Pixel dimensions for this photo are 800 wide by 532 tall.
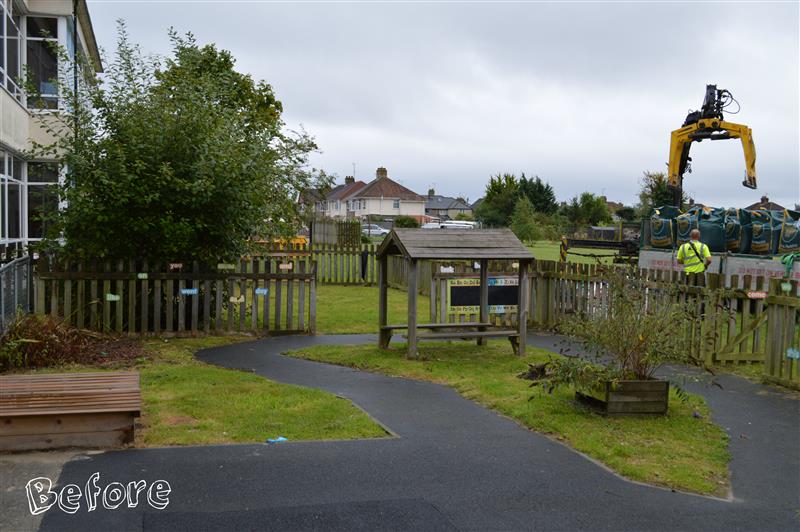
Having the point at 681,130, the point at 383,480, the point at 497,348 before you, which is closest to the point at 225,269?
the point at 497,348

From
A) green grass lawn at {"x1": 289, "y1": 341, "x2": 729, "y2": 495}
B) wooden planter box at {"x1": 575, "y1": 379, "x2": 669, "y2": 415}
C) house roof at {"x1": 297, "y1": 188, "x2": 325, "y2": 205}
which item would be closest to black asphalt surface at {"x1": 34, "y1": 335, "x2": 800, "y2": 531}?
green grass lawn at {"x1": 289, "y1": 341, "x2": 729, "y2": 495}

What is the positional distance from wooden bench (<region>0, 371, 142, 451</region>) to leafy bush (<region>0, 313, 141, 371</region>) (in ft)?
10.2

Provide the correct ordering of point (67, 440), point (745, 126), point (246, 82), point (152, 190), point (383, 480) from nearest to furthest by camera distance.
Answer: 1. point (383, 480)
2. point (67, 440)
3. point (152, 190)
4. point (745, 126)
5. point (246, 82)

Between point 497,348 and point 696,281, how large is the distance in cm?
328

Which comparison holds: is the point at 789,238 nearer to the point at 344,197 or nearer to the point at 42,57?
the point at 42,57

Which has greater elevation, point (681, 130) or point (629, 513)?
point (681, 130)

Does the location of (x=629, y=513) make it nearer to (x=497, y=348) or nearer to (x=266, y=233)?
(x=497, y=348)

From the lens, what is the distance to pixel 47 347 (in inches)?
398

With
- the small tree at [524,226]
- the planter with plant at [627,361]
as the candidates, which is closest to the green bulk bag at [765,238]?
the planter with plant at [627,361]

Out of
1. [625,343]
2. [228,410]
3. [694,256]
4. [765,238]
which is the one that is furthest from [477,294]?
[765,238]

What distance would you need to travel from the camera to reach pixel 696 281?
11859 mm

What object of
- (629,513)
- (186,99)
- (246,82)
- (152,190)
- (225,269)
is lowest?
(629,513)

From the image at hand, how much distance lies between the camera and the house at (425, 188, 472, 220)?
12222 cm

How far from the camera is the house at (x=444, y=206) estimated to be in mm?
122219
